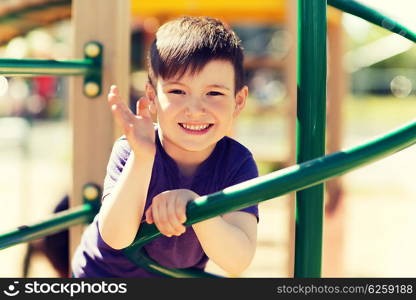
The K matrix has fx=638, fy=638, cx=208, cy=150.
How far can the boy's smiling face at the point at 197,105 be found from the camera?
1013 mm

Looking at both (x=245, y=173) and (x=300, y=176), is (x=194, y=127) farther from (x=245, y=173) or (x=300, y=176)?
(x=300, y=176)

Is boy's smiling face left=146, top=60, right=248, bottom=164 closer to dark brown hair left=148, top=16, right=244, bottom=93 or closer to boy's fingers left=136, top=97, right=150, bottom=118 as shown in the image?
dark brown hair left=148, top=16, right=244, bottom=93

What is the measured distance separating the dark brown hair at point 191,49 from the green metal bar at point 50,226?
1.23ft

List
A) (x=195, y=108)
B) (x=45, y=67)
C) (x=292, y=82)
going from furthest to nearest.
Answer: (x=292, y=82) → (x=45, y=67) → (x=195, y=108)

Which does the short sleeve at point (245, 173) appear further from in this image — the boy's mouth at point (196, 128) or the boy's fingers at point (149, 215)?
the boy's fingers at point (149, 215)

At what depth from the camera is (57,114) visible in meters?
11.7

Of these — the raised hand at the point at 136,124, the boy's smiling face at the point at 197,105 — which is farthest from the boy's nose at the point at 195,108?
the raised hand at the point at 136,124

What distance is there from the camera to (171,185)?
1.12 meters

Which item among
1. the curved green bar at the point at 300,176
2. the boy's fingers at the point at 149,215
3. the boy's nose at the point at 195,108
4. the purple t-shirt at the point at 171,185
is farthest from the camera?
the purple t-shirt at the point at 171,185

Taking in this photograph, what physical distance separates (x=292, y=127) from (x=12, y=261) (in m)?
1.35

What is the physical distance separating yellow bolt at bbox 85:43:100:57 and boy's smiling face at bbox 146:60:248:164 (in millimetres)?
349

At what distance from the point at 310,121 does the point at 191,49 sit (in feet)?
0.89

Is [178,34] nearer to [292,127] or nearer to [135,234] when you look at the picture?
[135,234]

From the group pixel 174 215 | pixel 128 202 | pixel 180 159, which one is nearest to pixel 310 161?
pixel 174 215
